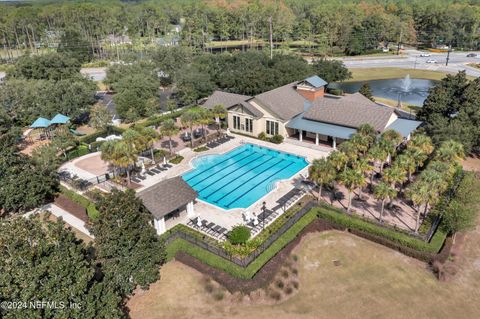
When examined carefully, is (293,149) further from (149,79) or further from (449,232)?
(149,79)

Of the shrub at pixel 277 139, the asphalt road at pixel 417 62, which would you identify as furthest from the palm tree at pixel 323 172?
the asphalt road at pixel 417 62

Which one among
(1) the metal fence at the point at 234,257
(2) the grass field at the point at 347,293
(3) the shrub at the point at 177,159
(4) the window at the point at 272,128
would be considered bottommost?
(2) the grass field at the point at 347,293

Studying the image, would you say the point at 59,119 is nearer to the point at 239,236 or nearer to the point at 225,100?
the point at 225,100

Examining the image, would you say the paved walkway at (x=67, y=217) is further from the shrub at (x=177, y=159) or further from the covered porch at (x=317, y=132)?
the covered porch at (x=317, y=132)

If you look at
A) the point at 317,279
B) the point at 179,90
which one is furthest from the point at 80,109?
the point at 317,279

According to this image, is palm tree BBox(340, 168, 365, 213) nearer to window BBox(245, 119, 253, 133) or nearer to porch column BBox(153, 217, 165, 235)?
porch column BBox(153, 217, 165, 235)
